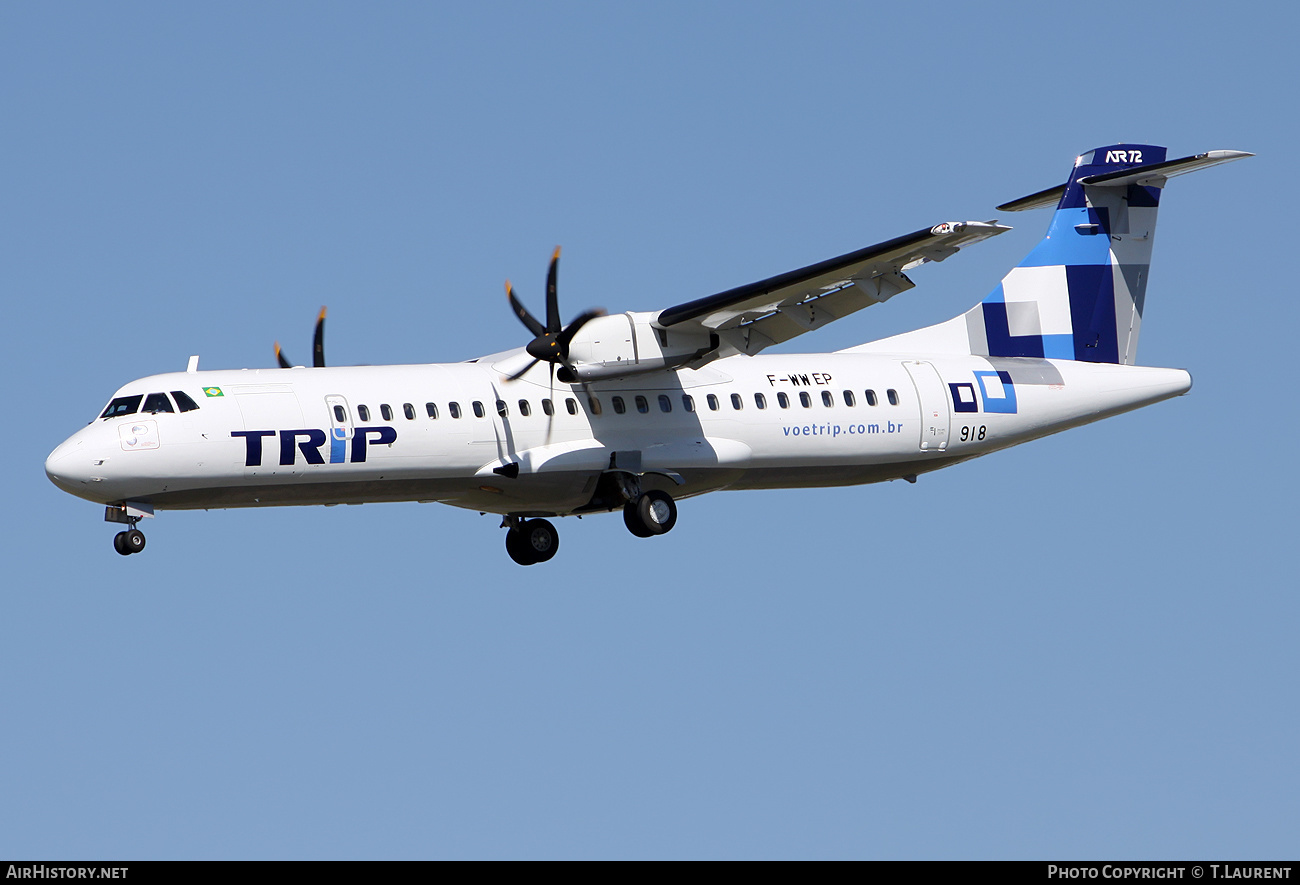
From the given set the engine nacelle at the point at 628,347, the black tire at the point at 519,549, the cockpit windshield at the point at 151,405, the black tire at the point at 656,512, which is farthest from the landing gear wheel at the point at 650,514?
the cockpit windshield at the point at 151,405

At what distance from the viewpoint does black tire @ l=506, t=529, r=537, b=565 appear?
26.8m

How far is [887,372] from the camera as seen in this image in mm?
27031

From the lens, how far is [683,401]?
83.5ft

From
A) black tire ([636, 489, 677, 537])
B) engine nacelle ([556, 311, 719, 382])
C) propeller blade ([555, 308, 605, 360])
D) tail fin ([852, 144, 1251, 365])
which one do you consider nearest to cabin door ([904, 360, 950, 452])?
tail fin ([852, 144, 1251, 365])

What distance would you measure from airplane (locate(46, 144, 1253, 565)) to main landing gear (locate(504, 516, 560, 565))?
0.12ft

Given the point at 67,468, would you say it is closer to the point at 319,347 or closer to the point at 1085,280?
the point at 319,347

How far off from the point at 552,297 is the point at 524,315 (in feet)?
2.45

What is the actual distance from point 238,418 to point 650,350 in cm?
580

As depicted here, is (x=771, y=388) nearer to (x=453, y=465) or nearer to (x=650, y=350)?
(x=650, y=350)
